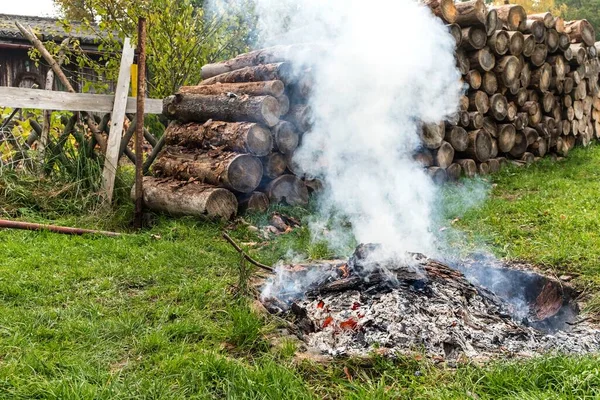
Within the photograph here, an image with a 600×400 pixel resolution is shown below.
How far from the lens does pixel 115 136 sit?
19.9 ft

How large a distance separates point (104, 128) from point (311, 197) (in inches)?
109

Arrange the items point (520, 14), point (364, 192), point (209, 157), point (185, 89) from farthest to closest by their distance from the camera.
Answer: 1. point (520, 14)
2. point (185, 89)
3. point (209, 157)
4. point (364, 192)

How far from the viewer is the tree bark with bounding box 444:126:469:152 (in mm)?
7730

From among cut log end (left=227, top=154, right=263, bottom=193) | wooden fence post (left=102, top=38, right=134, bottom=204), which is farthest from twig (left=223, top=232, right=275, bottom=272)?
wooden fence post (left=102, top=38, right=134, bottom=204)

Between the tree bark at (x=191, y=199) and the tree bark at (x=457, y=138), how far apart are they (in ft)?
11.9

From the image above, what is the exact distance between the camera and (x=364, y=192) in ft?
18.5

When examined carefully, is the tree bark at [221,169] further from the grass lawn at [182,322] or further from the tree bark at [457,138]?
the tree bark at [457,138]

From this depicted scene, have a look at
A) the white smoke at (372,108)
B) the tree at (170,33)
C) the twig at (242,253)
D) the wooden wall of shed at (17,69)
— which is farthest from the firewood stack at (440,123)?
the wooden wall of shed at (17,69)

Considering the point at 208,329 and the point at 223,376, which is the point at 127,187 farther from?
the point at 223,376

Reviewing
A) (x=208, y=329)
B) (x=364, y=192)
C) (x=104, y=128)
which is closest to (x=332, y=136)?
(x=364, y=192)

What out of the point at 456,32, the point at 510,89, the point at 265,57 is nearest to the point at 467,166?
the point at 510,89

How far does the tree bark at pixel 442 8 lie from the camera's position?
6.89 metres

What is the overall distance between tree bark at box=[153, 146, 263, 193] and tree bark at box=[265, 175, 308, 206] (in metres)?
0.28

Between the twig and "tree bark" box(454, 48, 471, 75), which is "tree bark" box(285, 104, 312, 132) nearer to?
"tree bark" box(454, 48, 471, 75)
